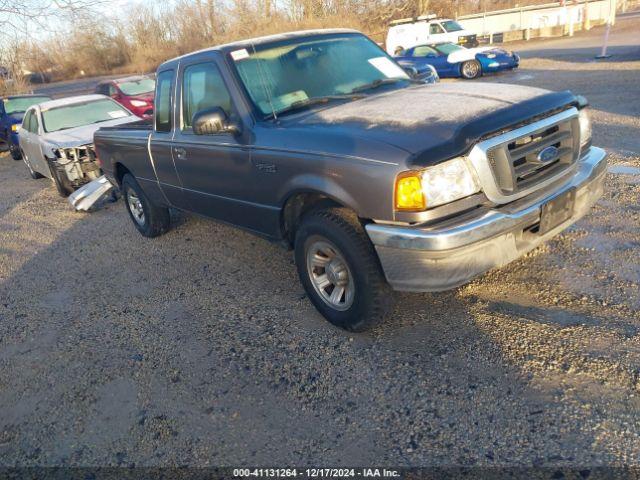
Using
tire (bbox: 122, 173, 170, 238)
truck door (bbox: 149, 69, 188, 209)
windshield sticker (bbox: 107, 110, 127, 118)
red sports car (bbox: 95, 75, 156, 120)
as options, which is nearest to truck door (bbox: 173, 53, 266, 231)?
truck door (bbox: 149, 69, 188, 209)

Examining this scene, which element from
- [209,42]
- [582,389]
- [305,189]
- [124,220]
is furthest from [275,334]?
[209,42]

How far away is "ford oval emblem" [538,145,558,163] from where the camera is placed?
10.1 feet

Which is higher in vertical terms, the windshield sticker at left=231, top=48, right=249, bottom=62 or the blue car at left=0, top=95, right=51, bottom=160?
the windshield sticker at left=231, top=48, right=249, bottom=62

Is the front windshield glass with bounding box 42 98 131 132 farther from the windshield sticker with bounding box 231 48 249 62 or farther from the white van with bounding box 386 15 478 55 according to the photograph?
the white van with bounding box 386 15 478 55

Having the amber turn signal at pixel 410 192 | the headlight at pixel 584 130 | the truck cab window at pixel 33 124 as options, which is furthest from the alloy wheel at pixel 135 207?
the headlight at pixel 584 130

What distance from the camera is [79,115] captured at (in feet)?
30.5

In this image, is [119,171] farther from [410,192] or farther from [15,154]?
[15,154]

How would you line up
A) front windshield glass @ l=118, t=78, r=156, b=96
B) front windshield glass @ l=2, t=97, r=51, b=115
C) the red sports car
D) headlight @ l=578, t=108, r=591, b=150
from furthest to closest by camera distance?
front windshield glass @ l=118, t=78, r=156, b=96 → the red sports car → front windshield glass @ l=2, t=97, r=51, b=115 → headlight @ l=578, t=108, r=591, b=150

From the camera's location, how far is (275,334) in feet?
12.2

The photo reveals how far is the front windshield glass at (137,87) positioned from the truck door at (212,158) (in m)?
11.8

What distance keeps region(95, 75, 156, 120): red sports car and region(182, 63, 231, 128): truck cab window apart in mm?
10434

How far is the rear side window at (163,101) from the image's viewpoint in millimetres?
4793

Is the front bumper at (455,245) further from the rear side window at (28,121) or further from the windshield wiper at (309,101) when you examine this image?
the rear side window at (28,121)

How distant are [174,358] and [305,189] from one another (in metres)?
1.53
